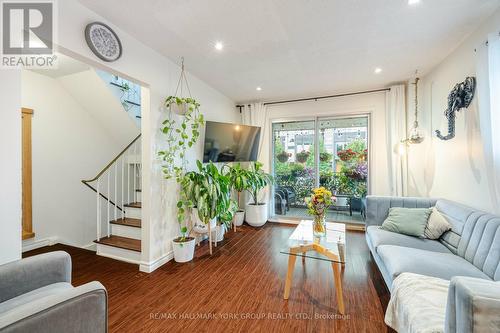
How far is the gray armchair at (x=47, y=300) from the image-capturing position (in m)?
0.90

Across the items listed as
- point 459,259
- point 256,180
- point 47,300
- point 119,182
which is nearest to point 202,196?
point 256,180

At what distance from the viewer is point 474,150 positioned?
2207mm

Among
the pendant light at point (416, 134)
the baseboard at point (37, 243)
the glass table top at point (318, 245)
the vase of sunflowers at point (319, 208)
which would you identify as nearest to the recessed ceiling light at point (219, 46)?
the vase of sunflowers at point (319, 208)

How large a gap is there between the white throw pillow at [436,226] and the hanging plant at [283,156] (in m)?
2.68

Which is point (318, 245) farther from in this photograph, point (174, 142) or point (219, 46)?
point (219, 46)

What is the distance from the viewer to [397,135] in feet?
11.8

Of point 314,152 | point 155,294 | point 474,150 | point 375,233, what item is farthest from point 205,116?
point 474,150

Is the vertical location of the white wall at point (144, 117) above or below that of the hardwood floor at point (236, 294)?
above

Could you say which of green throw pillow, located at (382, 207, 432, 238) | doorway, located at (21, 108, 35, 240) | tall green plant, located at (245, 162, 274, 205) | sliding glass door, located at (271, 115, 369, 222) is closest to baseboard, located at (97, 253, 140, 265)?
doorway, located at (21, 108, 35, 240)

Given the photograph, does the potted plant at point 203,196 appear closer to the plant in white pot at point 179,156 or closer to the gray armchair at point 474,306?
the plant in white pot at point 179,156

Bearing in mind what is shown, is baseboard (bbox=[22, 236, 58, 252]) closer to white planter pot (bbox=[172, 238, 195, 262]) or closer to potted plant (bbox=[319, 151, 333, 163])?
white planter pot (bbox=[172, 238, 195, 262])

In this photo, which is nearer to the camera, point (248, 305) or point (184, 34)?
point (248, 305)

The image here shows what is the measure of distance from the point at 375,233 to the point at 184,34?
310 centimetres

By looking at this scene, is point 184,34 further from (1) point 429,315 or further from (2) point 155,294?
(1) point 429,315
